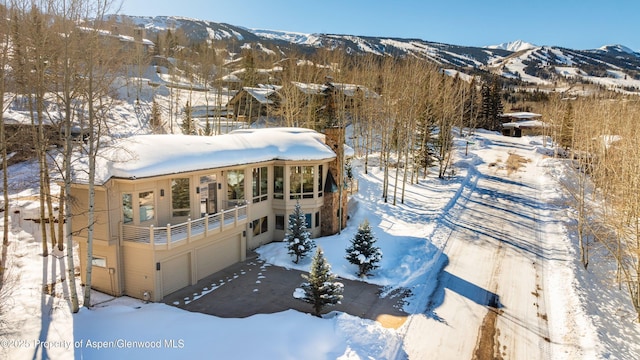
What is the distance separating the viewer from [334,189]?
21.3m

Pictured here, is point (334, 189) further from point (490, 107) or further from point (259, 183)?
point (490, 107)

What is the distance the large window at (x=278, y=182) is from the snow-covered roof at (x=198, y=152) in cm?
94

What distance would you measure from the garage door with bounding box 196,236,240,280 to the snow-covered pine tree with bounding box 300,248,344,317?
17.8 ft

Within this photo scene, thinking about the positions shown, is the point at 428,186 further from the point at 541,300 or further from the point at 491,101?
the point at 491,101

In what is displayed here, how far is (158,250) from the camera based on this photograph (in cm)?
1355

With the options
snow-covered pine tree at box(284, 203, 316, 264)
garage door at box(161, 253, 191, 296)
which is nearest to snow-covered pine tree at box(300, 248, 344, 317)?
snow-covered pine tree at box(284, 203, 316, 264)

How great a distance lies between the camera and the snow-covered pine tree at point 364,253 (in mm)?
16138

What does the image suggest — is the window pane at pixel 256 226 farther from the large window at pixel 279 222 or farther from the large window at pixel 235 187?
the large window at pixel 235 187

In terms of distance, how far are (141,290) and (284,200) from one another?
8.33 m

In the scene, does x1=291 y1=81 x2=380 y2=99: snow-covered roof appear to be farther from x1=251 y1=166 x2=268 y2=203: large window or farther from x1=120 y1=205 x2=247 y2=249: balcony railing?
x1=120 y1=205 x2=247 y2=249: balcony railing

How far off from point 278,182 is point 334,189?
10.5 feet

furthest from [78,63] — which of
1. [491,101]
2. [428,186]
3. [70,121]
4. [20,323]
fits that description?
[491,101]

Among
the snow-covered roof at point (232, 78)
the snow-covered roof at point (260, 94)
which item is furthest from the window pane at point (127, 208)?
the snow-covered roof at point (232, 78)

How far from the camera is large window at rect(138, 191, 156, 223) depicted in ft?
45.5
